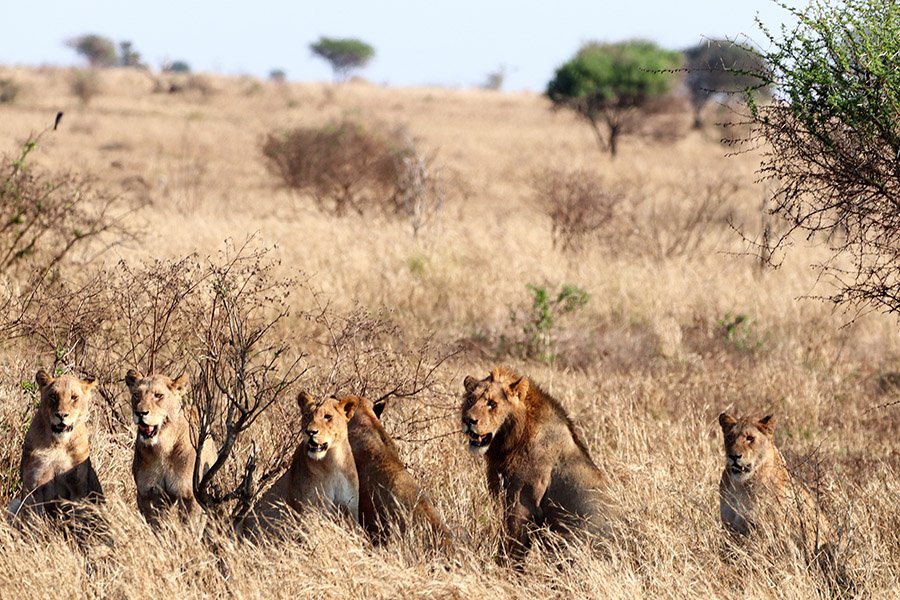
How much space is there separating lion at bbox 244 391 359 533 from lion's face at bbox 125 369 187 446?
0.62m

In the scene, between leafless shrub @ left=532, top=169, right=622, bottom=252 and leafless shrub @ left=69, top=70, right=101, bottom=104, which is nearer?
leafless shrub @ left=532, top=169, right=622, bottom=252

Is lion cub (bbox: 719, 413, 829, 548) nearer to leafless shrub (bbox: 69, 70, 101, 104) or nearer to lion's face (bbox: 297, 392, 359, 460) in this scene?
lion's face (bbox: 297, 392, 359, 460)

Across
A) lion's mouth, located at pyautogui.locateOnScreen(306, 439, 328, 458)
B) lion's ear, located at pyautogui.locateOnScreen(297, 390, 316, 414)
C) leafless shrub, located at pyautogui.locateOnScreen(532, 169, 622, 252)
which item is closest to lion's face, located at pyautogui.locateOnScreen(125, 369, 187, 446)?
lion's ear, located at pyautogui.locateOnScreen(297, 390, 316, 414)

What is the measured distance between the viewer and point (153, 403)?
19.1 ft

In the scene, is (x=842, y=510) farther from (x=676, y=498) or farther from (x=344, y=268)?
(x=344, y=268)

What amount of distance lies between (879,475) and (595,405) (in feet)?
6.91

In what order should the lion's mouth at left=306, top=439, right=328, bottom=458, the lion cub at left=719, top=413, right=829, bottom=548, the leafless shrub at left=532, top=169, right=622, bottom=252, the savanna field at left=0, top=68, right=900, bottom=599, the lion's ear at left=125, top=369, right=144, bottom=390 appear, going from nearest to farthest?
the lion's mouth at left=306, top=439, right=328, bottom=458
the savanna field at left=0, top=68, right=900, bottom=599
the lion's ear at left=125, top=369, right=144, bottom=390
the lion cub at left=719, top=413, right=829, bottom=548
the leafless shrub at left=532, top=169, right=622, bottom=252

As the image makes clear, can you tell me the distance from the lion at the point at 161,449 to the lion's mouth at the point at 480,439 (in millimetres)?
1334

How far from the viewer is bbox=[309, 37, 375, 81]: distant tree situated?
90000 millimetres

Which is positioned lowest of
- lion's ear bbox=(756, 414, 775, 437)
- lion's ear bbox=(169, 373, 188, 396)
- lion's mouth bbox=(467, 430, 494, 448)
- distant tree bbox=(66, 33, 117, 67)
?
lion's mouth bbox=(467, 430, 494, 448)

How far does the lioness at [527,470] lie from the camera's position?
20.6 ft

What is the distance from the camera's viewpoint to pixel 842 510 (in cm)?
690

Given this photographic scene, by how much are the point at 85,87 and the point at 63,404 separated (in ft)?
159

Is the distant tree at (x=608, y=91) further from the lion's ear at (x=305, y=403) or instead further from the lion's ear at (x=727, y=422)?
the lion's ear at (x=305, y=403)
